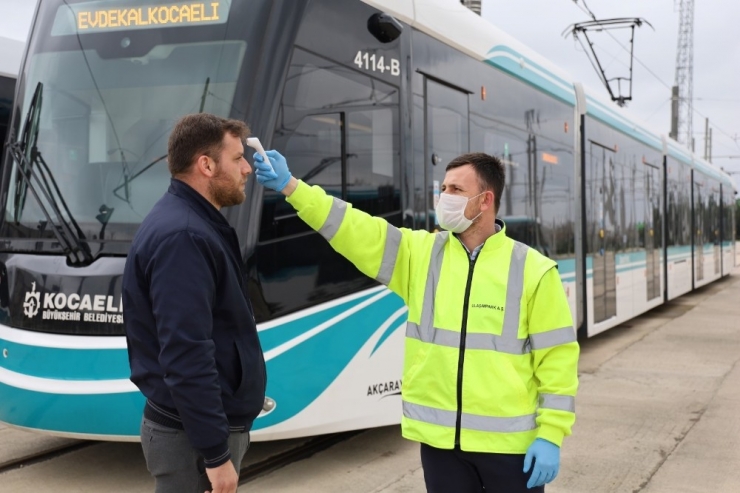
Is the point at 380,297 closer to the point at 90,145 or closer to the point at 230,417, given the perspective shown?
the point at 90,145

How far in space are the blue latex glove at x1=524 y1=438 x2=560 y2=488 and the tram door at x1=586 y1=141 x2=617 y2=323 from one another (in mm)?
7856

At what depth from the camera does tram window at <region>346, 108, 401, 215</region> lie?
543 centimetres

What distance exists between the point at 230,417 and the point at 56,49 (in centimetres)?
361

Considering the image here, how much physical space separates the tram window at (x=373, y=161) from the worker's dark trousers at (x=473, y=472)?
8.79ft

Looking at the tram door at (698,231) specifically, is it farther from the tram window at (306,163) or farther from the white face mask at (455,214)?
the white face mask at (455,214)

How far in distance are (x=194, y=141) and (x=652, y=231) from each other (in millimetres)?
12623

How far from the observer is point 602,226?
36.1 ft

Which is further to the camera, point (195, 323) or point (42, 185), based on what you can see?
point (42, 185)

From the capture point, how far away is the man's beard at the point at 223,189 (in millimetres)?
2641

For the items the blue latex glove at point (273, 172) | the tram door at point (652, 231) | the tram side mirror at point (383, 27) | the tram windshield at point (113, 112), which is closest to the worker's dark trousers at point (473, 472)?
the blue latex glove at point (273, 172)

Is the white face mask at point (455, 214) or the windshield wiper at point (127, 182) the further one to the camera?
the windshield wiper at point (127, 182)

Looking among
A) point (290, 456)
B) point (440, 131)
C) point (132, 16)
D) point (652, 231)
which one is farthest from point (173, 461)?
point (652, 231)

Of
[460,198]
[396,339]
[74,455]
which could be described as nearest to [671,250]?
[396,339]

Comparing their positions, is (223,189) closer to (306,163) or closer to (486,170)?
(486,170)
